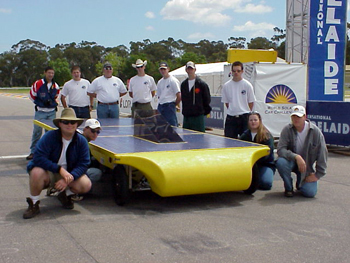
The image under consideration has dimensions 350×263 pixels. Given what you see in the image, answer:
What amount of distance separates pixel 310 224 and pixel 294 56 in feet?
32.3

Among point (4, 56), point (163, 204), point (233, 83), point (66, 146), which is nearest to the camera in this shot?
point (66, 146)

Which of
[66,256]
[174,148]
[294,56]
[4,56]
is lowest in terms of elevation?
[66,256]

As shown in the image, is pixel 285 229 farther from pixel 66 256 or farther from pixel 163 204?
pixel 66 256

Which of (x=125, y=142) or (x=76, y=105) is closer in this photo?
(x=125, y=142)

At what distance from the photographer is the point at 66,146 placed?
5.26 meters

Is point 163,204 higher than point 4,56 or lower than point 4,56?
lower

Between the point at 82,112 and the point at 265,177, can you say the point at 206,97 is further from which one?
the point at 82,112

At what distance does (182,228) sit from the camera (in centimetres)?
468

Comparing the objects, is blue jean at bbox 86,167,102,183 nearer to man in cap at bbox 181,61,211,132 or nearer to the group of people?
the group of people

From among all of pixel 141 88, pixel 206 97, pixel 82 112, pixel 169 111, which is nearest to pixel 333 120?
pixel 206 97

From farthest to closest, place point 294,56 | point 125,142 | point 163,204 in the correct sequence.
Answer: point 294,56 → point 125,142 → point 163,204

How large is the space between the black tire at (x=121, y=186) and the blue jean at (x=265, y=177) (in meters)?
1.90

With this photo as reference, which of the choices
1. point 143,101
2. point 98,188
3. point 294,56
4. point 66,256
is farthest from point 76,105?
point 294,56

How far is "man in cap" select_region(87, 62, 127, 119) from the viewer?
9.20 metres
